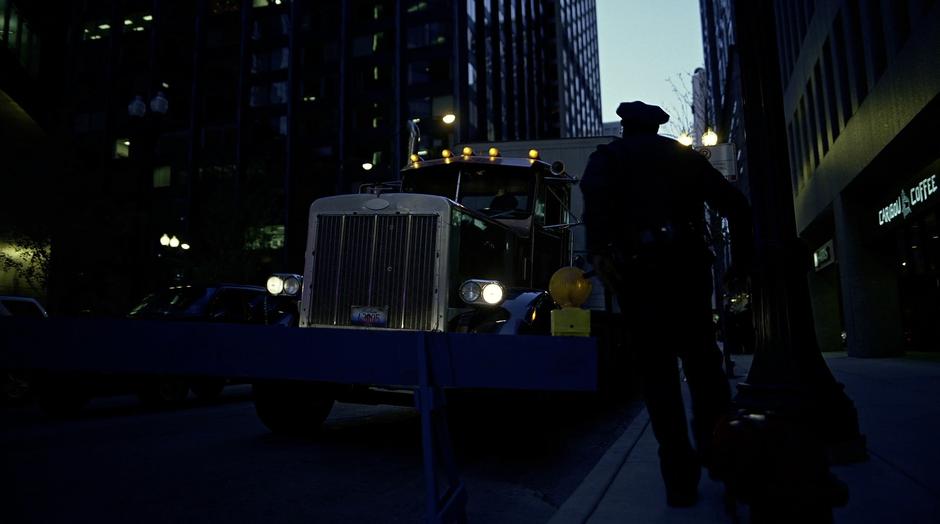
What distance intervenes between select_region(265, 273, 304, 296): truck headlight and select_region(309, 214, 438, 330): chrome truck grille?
1.29ft

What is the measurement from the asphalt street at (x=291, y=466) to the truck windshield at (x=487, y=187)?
8.28ft

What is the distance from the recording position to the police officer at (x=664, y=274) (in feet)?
10.5

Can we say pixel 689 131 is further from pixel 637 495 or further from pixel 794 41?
pixel 637 495

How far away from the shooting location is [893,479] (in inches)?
141

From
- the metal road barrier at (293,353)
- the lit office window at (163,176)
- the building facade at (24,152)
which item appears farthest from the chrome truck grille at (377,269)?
the lit office window at (163,176)

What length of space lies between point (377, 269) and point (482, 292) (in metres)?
1.01

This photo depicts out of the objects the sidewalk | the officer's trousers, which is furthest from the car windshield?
the officer's trousers

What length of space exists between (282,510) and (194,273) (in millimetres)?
27054

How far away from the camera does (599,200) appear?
3.30 meters

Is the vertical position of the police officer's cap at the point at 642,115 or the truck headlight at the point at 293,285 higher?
the police officer's cap at the point at 642,115

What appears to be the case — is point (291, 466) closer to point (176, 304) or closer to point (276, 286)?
point (276, 286)

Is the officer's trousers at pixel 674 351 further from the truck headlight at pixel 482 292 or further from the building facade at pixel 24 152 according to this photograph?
the building facade at pixel 24 152

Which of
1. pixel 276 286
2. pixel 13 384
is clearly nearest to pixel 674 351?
pixel 276 286

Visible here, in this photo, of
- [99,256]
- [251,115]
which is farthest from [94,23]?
[99,256]
